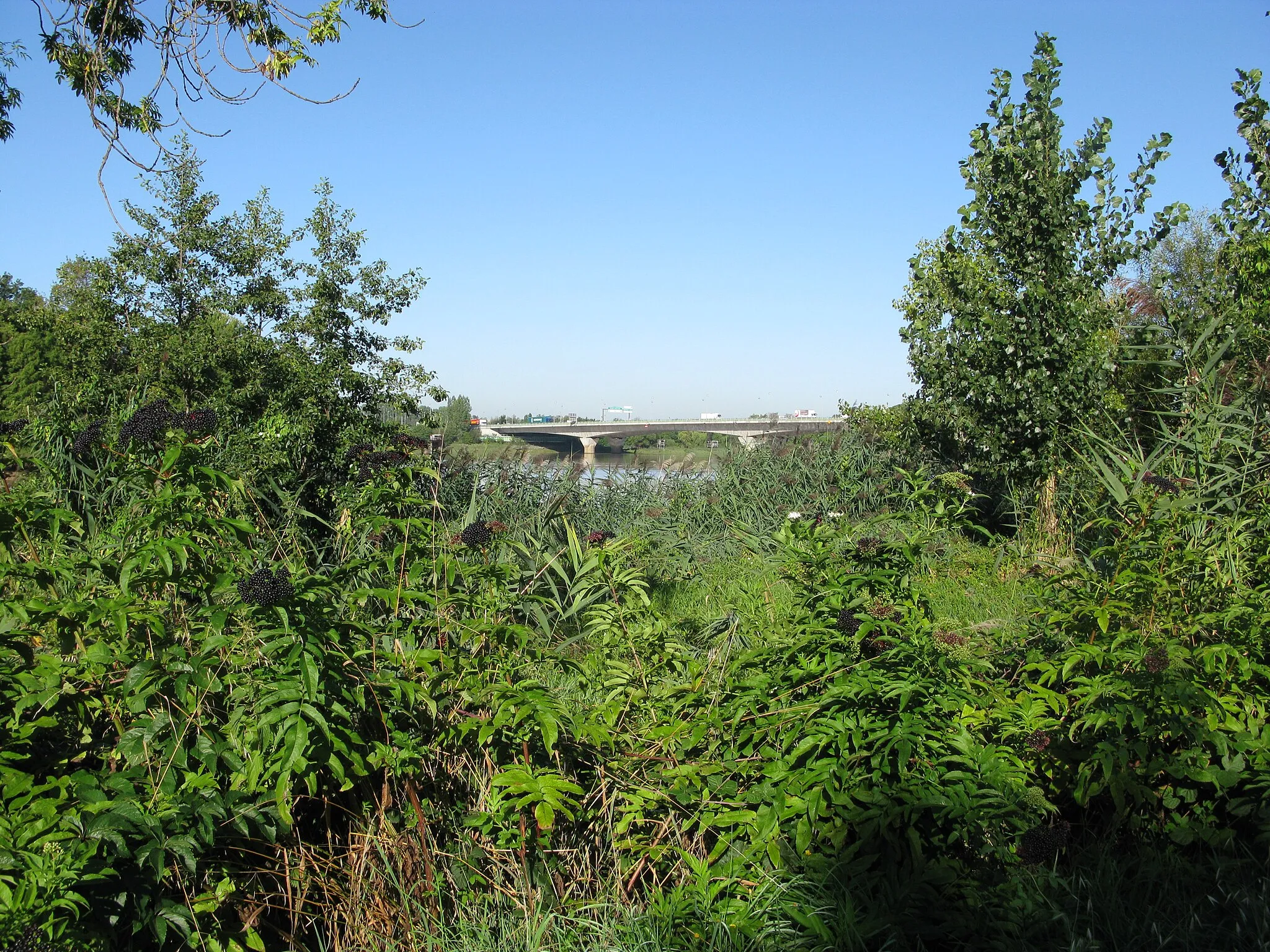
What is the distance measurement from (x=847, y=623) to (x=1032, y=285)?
19.2 feet

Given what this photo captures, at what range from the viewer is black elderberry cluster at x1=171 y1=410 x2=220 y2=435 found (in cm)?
300

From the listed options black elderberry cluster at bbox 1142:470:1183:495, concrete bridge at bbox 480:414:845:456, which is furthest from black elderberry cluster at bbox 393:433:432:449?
concrete bridge at bbox 480:414:845:456

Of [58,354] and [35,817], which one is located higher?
[58,354]

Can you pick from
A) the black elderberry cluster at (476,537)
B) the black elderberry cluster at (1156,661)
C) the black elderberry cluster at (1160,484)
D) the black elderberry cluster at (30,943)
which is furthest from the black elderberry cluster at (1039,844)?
the black elderberry cluster at (30,943)

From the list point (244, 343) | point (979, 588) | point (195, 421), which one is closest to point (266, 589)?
point (195, 421)

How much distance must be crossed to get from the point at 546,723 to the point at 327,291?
9.68 meters

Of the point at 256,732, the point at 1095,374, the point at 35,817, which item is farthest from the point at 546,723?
the point at 1095,374

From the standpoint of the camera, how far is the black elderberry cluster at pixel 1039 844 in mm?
2418

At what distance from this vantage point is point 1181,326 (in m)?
6.13

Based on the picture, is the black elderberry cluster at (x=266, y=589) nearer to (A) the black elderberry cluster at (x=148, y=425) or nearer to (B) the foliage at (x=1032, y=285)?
(A) the black elderberry cluster at (x=148, y=425)

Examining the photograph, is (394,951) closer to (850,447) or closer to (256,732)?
(256,732)

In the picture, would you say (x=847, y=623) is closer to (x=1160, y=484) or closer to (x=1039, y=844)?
(x=1039, y=844)

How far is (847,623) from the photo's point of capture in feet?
9.37

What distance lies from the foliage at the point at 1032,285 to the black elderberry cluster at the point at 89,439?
6.73 meters
